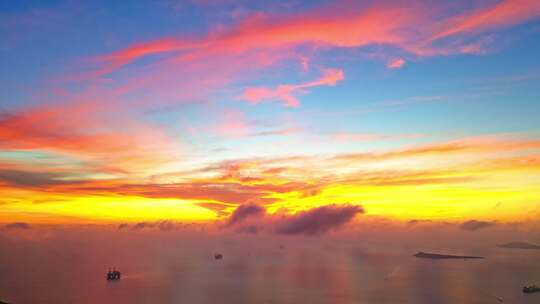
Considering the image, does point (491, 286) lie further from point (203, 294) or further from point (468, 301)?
point (203, 294)

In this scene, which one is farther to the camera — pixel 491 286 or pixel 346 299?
pixel 491 286

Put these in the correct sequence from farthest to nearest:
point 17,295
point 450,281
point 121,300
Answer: point 450,281
point 17,295
point 121,300

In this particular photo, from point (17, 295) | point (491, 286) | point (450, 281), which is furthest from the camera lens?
point (450, 281)

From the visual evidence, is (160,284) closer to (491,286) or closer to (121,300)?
(121,300)

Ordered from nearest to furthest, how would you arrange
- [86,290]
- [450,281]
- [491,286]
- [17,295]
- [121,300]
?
[121,300] < [17,295] < [86,290] < [491,286] < [450,281]

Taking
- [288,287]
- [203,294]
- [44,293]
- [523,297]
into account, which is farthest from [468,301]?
[44,293]

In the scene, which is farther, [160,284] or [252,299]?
[160,284]

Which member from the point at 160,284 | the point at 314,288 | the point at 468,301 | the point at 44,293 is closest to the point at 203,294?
the point at 160,284

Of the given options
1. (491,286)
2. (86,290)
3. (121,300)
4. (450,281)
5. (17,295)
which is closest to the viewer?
(121,300)
